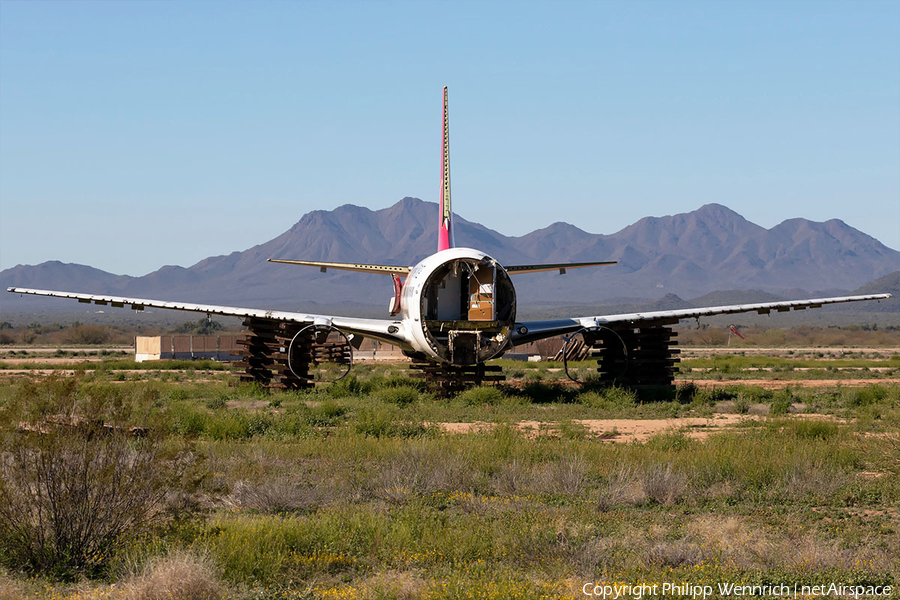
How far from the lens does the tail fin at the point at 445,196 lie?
33.0 meters

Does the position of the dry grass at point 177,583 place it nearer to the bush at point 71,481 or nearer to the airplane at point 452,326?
the bush at point 71,481

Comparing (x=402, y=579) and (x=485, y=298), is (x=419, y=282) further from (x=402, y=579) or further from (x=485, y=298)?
(x=402, y=579)

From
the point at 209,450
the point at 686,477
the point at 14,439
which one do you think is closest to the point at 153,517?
the point at 14,439

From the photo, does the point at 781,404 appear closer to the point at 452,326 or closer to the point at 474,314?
the point at 474,314

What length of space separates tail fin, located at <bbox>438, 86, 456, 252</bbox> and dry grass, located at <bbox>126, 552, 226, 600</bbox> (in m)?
23.9

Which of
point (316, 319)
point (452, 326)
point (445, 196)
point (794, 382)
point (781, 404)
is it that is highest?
point (445, 196)

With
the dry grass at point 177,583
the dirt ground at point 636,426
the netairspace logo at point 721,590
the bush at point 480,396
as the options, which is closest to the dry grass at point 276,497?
the dry grass at point 177,583

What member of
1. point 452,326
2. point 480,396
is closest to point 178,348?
point 480,396

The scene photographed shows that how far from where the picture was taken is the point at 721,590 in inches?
377

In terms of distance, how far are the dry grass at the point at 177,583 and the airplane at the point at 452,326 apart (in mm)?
18194

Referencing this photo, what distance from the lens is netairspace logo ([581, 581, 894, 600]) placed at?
370 inches

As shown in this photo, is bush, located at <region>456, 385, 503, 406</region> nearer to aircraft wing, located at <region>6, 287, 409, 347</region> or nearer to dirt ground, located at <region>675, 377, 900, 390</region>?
aircraft wing, located at <region>6, 287, 409, 347</region>

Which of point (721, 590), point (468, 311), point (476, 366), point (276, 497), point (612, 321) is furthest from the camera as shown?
point (476, 366)

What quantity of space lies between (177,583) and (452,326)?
19.0m
